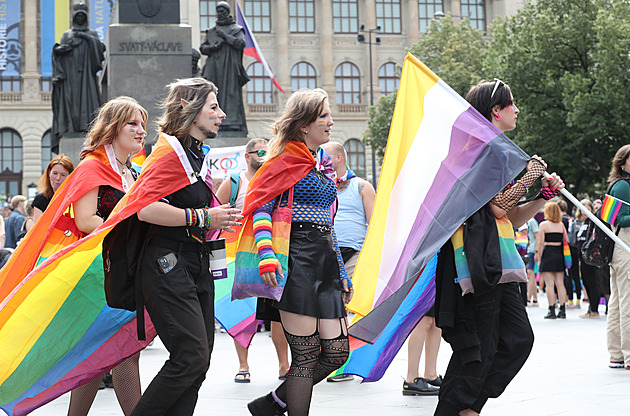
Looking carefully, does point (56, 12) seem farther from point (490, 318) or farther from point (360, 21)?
point (490, 318)

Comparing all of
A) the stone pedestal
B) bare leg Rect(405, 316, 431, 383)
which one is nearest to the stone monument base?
the stone pedestal

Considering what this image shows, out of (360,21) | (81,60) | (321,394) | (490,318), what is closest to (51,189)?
(321,394)

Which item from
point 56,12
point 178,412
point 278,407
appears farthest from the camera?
point 56,12

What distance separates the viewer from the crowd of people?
4.22m

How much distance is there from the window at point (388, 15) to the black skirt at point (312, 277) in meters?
57.3

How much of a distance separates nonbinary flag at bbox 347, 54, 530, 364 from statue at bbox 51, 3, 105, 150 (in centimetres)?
1211

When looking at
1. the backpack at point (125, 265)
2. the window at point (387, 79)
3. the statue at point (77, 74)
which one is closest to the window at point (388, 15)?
the window at point (387, 79)

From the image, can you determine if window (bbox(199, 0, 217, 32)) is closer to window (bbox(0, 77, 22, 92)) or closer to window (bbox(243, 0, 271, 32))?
window (bbox(243, 0, 271, 32))

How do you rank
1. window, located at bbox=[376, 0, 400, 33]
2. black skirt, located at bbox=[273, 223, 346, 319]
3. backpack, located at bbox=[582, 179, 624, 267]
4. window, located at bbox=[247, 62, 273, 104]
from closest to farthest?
black skirt, located at bbox=[273, 223, 346, 319] → backpack, located at bbox=[582, 179, 624, 267] → window, located at bbox=[247, 62, 273, 104] → window, located at bbox=[376, 0, 400, 33]

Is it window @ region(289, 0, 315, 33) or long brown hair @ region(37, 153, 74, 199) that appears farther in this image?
window @ region(289, 0, 315, 33)

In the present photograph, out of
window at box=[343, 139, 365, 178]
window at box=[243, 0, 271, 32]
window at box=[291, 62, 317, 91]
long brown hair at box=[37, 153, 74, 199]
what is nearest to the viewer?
long brown hair at box=[37, 153, 74, 199]

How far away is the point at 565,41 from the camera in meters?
34.3

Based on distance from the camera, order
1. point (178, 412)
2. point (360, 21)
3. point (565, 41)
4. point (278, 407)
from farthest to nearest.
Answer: point (360, 21)
point (565, 41)
point (278, 407)
point (178, 412)

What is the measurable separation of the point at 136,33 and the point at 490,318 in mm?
10956
